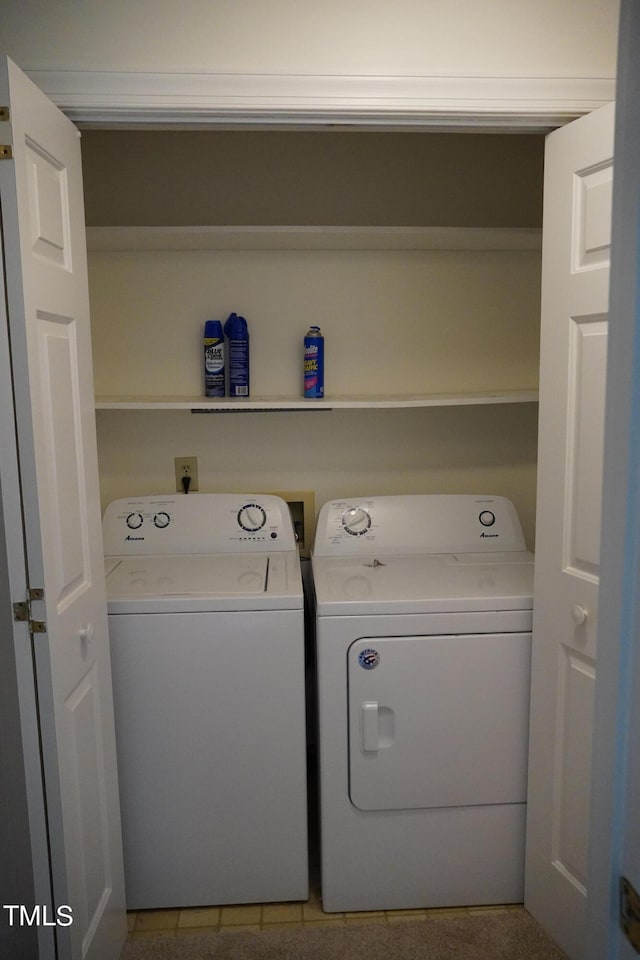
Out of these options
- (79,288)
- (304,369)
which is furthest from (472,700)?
(79,288)

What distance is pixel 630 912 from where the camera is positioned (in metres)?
0.75

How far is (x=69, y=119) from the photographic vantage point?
1653 mm

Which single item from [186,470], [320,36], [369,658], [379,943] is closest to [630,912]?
[369,658]

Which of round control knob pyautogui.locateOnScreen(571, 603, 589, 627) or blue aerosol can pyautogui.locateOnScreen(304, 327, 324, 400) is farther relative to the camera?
blue aerosol can pyautogui.locateOnScreen(304, 327, 324, 400)

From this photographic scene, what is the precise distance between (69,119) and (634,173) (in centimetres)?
139

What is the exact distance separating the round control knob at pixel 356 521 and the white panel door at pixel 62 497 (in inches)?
35.5

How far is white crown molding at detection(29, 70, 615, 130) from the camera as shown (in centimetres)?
164

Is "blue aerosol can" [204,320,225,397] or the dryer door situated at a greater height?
"blue aerosol can" [204,320,225,397]


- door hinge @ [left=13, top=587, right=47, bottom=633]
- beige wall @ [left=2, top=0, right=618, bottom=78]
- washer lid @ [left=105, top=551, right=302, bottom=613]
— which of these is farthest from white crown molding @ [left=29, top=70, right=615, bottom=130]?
washer lid @ [left=105, top=551, right=302, bottom=613]

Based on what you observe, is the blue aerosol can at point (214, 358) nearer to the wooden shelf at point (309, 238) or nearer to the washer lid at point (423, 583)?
the wooden shelf at point (309, 238)

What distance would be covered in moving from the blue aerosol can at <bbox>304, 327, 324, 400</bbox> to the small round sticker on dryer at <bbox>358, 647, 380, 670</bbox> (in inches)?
37.5

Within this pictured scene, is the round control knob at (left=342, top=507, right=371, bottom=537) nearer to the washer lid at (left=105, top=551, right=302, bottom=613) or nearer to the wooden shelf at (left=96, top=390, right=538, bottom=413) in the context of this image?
the washer lid at (left=105, top=551, right=302, bottom=613)

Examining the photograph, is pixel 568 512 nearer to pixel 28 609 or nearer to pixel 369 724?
pixel 369 724

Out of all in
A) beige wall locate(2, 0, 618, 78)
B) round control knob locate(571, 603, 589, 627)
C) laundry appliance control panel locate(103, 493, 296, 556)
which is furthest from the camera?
Answer: laundry appliance control panel locate(103, 493, 296, 556)
